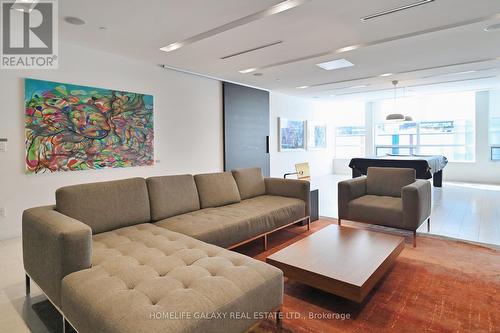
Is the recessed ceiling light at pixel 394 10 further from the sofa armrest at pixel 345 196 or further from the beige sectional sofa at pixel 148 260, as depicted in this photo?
the beige sectional sofa at pixel 148 260

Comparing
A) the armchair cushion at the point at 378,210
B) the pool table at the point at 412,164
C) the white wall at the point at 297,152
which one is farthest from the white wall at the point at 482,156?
the armchair cushion at the point at 378,210

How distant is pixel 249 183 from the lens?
394cm

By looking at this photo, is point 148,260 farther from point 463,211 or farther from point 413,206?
point 463,211

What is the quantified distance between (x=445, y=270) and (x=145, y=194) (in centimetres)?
281

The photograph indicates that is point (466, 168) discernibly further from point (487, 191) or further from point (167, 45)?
point (167, 45)

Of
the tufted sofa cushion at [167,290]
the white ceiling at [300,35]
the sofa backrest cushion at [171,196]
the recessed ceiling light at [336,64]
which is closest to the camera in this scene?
the tufted sofa cushion at [167,290]

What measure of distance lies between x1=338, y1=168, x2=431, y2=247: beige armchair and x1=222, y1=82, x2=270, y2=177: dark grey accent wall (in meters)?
3.10

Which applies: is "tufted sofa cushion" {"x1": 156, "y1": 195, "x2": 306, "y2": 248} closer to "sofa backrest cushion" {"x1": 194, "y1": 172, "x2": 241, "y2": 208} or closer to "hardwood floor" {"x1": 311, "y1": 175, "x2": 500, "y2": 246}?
"sofa backrest cushion" {"x1": 194, "y1": 172, "x2": 241, "y2": 208}

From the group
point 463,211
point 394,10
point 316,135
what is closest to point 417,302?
point 394,10

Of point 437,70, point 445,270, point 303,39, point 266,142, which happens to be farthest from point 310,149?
point 445,270

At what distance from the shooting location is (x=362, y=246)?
2.54 m

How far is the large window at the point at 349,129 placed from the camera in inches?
415

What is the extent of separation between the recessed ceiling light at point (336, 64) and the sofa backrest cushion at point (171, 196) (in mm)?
→ 3329

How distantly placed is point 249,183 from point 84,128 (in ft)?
8.05
